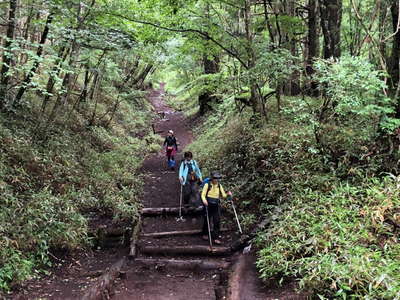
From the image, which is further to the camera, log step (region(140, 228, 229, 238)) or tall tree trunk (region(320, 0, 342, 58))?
tall tree trunk (region(320, 0, 342, 58))

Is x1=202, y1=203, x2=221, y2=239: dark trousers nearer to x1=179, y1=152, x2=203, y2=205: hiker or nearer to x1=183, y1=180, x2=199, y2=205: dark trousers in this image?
x1=179, y1=152, x2=203, y2=205: hiker

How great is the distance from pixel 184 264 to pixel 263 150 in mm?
4746

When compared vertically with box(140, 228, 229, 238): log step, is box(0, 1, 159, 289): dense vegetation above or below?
above

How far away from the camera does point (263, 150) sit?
36.6ft

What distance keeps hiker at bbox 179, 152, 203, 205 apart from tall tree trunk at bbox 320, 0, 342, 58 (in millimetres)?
6683

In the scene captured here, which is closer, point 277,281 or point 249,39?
point 277,281

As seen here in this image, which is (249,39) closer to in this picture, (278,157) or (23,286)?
(278,157)

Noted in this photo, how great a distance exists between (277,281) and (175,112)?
31339mm

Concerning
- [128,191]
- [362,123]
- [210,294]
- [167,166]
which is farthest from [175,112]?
[210,294]

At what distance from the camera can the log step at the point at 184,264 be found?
798 centimetres

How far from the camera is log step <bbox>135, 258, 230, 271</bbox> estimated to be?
26.2 feet

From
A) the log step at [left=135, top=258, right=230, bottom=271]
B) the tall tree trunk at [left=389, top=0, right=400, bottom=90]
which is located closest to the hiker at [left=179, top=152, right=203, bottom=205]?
the log step at [left=135, top=258, right=230, bottom=271]

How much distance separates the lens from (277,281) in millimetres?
6359

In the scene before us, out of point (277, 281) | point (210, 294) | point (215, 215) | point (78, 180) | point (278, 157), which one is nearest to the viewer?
point (277, 281)
